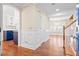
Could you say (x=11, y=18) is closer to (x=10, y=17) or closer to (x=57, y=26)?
(x=10, y=17)

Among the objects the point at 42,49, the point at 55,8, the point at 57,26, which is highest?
the point at 55,8

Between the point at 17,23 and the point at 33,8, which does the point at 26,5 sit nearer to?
the point at 33,8

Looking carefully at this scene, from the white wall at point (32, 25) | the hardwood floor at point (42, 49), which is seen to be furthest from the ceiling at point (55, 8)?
the hardwood floor at point (42, 49)

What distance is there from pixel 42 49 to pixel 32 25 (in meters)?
0.23

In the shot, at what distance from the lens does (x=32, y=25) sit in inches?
39.1

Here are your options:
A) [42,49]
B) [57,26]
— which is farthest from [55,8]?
[42,49]

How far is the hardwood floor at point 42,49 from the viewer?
0.98 metres

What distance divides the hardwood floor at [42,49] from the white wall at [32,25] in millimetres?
45

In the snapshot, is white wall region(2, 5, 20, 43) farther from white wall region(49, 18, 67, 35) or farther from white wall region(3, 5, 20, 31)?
white wall region(49, 18, 67, 35)

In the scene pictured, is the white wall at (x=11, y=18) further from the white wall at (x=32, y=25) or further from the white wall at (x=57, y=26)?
the white wall at (x=57, y=26)

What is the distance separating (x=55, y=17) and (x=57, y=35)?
0.16 meters

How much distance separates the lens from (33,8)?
3.26 ft

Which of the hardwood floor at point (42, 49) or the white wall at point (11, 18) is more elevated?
the white wall at point (11, 18)

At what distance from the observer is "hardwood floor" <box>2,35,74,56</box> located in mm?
980
